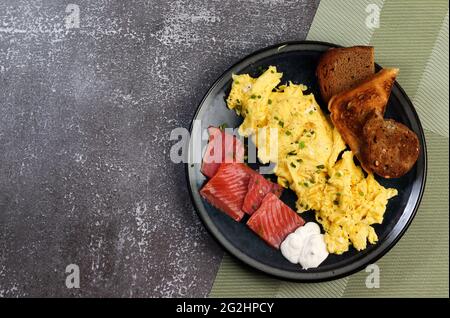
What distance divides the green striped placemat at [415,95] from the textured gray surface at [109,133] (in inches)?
9.4

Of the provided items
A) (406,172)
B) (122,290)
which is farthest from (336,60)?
(122,290)

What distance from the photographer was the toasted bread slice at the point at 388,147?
243 cm

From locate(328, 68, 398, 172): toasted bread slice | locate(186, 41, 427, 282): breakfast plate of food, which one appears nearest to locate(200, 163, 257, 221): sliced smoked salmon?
locate(186, 41, 427, 282): breakfast plate of food

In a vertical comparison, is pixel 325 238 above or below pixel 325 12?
below

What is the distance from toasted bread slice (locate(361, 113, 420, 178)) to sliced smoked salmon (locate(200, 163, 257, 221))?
0.54 meters

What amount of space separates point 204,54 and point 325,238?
109cm

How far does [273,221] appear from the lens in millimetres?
2488

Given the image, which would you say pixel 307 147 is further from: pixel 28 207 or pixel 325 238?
pixel 28 207

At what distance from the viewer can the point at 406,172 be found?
251 centimetres

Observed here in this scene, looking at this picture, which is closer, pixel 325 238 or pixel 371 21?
pixel 325 238

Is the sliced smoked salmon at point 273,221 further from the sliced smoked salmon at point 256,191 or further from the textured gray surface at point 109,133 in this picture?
the textured gray surface at point 109,133

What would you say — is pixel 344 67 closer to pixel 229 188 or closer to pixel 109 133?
pixel 229 188

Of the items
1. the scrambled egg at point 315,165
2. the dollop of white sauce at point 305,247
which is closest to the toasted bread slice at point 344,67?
the scrambled egg at point 315,165

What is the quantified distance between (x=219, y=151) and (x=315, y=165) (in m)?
0.45
